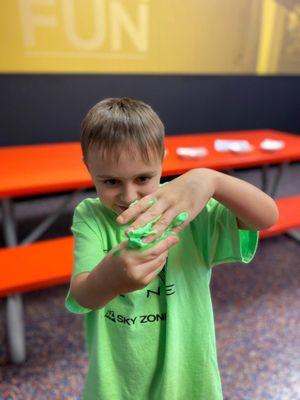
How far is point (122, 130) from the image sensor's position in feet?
1.88

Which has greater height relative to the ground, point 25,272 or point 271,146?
point 271,146

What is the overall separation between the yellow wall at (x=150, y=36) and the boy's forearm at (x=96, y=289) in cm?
256

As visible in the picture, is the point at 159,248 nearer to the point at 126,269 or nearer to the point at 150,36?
the point at 126,269

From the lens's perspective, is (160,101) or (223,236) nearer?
(223,236)

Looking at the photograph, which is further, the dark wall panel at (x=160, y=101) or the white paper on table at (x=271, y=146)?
the dark wall panel at (x=160, y=101)

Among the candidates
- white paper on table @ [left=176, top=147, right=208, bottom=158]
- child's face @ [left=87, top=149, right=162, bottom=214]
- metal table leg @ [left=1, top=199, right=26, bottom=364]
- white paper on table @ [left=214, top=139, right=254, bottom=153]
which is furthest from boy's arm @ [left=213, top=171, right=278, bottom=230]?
white paper on table @ [left=214, top=139, right=254, bottom=153]

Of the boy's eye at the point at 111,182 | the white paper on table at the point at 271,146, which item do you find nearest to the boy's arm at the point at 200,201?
the boy's eye at the point at 111,182

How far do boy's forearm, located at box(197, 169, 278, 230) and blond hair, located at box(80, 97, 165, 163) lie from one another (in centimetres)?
11

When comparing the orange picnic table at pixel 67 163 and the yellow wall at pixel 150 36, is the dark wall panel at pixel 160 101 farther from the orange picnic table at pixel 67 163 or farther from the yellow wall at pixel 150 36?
the orange picnic table at pixel 67 163

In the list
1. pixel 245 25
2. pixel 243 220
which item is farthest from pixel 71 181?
pixel 245 25

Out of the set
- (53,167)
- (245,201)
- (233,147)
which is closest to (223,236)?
(245,201)

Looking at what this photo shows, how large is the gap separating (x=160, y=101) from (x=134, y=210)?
306 centimetres

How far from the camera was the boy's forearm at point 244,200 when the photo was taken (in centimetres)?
57

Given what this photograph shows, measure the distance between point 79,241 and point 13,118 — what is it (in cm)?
248
